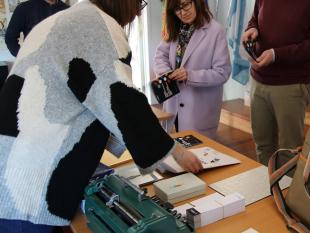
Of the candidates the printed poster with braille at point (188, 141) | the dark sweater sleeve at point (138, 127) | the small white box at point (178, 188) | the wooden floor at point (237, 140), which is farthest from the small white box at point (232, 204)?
the wooden floor at point (237, 140)

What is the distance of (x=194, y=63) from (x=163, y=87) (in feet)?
0.91

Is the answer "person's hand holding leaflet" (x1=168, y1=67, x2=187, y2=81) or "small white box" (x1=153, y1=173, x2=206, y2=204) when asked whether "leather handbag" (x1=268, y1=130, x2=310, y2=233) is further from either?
"person's hand holding leaflet" (x1=168, y1=67, x2=187, y2=81)

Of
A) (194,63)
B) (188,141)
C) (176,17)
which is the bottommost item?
(188,141)

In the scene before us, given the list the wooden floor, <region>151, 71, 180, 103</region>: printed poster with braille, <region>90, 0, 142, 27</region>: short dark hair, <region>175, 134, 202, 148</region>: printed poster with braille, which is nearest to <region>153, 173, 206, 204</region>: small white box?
<region>175, 134, 202, 148</region>: printed poster with braille

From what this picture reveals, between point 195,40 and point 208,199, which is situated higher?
point 195,40

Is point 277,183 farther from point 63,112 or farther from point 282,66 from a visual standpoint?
point 282,66

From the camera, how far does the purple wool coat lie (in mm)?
1862

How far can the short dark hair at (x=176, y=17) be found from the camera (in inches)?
72.7

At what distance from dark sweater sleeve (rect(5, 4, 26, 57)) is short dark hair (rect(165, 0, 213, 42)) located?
1.24 metres

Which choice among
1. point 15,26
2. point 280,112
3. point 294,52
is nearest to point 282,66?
point 294,52

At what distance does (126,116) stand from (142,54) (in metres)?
3.31

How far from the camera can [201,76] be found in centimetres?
183

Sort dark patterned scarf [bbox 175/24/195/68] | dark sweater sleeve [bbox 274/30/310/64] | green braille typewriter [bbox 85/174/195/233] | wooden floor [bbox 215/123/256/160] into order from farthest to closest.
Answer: wooden floor [bbox 215/123/256/160] < dark patterned scarf [bbox 175/24/195/68] < dark sweater sleeve [bbox 274/30/310/64] < green braille typewriter [bbox 85/174/195/233]

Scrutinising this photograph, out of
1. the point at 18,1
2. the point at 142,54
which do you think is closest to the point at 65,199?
the point at 18,1
